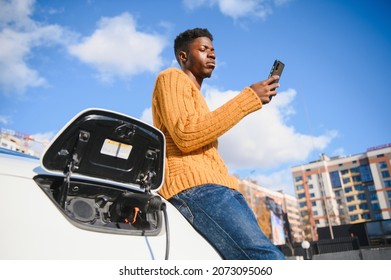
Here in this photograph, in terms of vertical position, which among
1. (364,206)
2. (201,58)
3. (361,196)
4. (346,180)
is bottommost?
(364,206)

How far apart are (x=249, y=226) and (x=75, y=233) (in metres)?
0.70

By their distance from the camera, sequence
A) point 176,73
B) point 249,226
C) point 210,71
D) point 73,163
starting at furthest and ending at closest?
1. point 210,71
2. point 176,73
3. point 249,226
4. point 73,163

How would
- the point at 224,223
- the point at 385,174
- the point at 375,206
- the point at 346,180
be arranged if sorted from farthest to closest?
the point at 346,180
the point at 375,206
the point at 385,174
the point at 224,223

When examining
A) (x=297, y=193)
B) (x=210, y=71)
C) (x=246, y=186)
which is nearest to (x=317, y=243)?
(x=210, y=71)

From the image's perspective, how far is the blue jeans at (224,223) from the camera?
1.23 meters

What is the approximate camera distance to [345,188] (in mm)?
80062

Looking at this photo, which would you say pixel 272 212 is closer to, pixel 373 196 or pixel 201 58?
pixel 201 58

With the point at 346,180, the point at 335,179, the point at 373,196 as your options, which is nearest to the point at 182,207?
the point at 373,196

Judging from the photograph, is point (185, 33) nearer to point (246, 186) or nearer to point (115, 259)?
point (115, 259)

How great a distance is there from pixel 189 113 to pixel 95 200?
587 mm

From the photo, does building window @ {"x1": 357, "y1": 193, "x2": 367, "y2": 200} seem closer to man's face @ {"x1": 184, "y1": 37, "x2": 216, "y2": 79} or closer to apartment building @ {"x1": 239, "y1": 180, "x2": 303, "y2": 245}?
apartment building @ {"x1": 239, "y1": 180, "x2": 303, "y2": 245}

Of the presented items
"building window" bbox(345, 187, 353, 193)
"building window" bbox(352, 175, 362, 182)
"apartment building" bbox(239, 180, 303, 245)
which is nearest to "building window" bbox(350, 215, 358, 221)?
"building window" bbox(345, 187, 353, 193)

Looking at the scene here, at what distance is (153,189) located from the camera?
1.29m

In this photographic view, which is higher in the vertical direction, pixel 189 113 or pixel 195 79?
pixel 195 79
